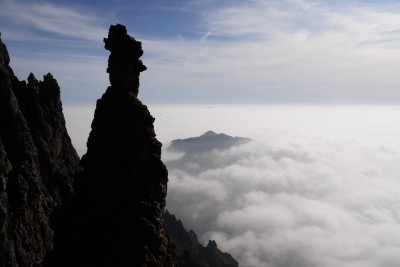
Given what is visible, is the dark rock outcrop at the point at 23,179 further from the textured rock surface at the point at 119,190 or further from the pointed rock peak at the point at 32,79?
the textured rock surface at the point at 119,190

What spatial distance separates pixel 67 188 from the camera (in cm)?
7438

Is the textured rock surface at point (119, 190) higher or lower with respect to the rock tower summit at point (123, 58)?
lower

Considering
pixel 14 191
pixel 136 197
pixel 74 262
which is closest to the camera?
pixel 74 262

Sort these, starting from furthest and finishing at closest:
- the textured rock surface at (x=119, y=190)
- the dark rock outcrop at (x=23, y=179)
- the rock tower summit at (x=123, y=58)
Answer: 1. the dark rock outcrop at (x=23, y=179)
2. the rock tower summit at (x=123, y=58)
3. the textured rock surface at (x=119, y=190)

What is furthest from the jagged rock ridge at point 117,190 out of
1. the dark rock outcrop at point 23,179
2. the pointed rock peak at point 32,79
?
the pointed rock peak at point 32,79

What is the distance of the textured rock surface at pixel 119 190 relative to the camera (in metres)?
29.2

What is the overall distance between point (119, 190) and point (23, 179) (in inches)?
1056

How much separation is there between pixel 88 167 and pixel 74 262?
28.2 feet

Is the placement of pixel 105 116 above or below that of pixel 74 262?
above

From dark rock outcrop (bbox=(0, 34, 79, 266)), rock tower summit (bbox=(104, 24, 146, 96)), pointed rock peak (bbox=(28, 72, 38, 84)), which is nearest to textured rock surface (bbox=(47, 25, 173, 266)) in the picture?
rock tower summit (bbox=(104, 24, 146, 96))

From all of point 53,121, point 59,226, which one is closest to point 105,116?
point 59,226

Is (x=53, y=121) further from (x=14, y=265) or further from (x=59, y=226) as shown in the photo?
(x=59, y=226)

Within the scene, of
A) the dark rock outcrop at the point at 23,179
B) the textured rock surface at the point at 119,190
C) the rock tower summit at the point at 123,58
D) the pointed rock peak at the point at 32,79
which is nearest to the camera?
the textured rock surface at the point at 119,190

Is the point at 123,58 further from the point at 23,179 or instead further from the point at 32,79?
the point at 32,79
